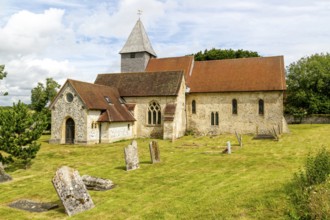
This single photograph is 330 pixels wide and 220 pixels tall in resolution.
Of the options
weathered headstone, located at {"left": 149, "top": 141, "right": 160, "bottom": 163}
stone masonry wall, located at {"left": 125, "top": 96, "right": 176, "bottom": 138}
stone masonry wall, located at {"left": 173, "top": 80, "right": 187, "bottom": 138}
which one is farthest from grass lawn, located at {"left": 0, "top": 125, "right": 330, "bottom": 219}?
stone masonry wall, located at {"left": 125, "top": 96, "right": 176, "bottom": 138}

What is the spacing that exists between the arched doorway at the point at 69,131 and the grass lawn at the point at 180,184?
6556 mm

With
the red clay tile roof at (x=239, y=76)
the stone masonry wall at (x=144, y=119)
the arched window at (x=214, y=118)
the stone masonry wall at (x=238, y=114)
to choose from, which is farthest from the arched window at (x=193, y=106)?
the stone masonry wall at (x=144, y=119)

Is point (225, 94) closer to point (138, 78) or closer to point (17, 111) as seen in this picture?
point (138, 78)

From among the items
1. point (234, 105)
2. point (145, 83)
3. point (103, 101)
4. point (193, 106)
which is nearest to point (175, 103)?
point (193, 106)

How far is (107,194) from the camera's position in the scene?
12398mm

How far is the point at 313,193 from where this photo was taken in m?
8.01

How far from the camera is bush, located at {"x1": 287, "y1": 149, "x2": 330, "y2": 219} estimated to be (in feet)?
24.8

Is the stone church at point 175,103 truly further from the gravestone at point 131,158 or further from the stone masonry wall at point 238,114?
the gravestone at point 131,158

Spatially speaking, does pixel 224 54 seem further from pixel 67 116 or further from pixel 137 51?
pixel 67 116

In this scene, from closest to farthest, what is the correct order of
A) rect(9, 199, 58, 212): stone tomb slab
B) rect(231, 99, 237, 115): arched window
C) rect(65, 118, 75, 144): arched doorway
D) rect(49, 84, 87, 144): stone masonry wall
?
rect(9, 199, 58, 212): stone tomb slab → rect(49, 84, 87, 144): stone masonry wall → rect(65, 118, 75, 144): arched doorway → rect(231, 99, 237, 115): arched window

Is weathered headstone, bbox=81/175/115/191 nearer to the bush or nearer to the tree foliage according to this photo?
the bush

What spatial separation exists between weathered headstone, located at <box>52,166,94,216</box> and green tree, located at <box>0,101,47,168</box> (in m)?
8.64

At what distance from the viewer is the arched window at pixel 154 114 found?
34312 mm

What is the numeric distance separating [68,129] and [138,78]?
35.3 ft
